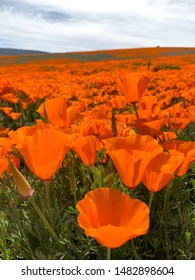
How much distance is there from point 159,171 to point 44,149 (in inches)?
13.7

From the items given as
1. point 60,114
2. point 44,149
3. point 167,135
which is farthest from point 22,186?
point 167,135

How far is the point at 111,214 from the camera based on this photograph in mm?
1012

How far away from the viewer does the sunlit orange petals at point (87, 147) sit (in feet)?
4.35

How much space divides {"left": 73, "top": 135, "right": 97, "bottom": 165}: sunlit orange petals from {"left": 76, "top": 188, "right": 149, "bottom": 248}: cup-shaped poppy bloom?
1.12 feet

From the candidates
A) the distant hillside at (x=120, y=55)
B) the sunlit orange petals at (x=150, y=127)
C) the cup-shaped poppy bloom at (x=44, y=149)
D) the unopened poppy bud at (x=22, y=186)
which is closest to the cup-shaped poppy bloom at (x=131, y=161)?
the cup-shaped poppy bloom at (x=44, y=149)

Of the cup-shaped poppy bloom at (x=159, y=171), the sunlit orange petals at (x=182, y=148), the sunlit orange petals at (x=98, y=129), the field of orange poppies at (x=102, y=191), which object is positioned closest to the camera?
the field of orange poppies at (x=102, y=191)

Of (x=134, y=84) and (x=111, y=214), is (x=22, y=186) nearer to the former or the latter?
(x=111, y=214)

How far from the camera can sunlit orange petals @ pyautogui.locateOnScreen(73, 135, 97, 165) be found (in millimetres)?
1326

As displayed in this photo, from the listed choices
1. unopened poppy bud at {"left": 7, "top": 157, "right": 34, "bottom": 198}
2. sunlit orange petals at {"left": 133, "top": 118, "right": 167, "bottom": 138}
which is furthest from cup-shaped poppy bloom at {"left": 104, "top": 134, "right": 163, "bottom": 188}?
sunlit orange petals at {"left": 133, "top": 118, "right": 167, "bottom": 138}

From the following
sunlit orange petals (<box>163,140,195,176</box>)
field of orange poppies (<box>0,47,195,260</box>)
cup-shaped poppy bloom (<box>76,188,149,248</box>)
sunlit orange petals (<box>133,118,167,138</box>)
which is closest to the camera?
cup-shaped poppy bloom (<box>76,188,149,248</box>)

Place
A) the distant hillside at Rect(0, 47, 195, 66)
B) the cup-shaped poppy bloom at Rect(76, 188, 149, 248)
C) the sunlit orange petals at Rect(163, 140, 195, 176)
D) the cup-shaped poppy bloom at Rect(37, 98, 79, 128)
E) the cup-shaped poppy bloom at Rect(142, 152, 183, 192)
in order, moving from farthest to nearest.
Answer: the distant hillside at Rect(0, 47, 195, 66) → the cup-shaped poppy bloom at Rect(37, 98, 79, 128) → the sunlit orange petals at Rect(163, 140, 195, 176) → the cup-shaped poppy bloom at Rect(142, 152, 183, 192) → the cup-shaped poppy bloom at Rect(76, 188, 149, 248)

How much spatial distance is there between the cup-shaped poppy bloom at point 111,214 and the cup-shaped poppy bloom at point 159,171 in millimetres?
175

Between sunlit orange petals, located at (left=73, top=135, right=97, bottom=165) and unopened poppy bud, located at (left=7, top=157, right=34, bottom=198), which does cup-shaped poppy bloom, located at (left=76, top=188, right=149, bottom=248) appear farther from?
sunlit orange petals, located at (left=73, top=135, right=97, bottom=165)

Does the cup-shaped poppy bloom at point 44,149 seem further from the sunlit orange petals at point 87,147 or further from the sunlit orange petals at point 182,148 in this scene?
the sunlit orange petals at point 182,148
